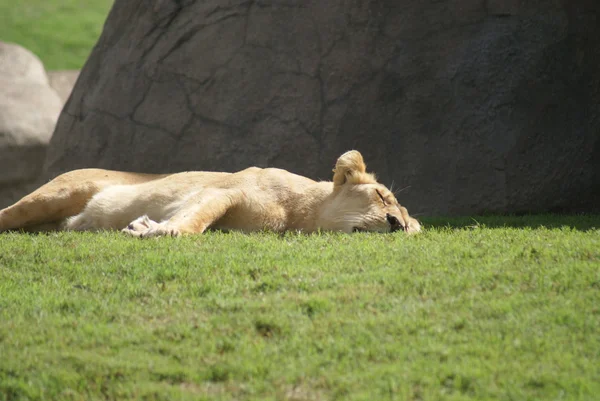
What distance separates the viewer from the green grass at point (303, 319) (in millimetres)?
4363

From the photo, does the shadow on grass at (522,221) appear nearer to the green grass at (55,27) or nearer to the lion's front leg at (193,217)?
the lion's front leg at (193,217)

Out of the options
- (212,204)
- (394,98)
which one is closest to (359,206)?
(212,204)

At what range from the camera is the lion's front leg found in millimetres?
7492

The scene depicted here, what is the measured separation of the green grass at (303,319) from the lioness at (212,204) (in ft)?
2.76

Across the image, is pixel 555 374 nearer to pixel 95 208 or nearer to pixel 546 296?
pixel 546 296

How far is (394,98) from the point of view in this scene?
1016cm

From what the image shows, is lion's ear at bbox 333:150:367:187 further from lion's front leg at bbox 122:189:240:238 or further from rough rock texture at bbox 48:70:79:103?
rough rock texture at bbox 48:70:79:103

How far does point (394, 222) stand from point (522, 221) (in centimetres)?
160

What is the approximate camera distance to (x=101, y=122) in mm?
11734

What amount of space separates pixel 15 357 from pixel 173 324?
861 millimetres

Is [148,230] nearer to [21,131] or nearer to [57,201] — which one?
[57,201]

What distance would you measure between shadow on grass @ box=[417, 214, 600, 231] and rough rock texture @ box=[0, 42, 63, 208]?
8113 millimetres

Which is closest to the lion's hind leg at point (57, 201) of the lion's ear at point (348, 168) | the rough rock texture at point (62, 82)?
the lion's ear at point (348, 168)

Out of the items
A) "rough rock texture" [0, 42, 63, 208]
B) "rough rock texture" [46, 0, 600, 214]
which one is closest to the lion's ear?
"rough rock texture" [46, 0, 600, 214]
